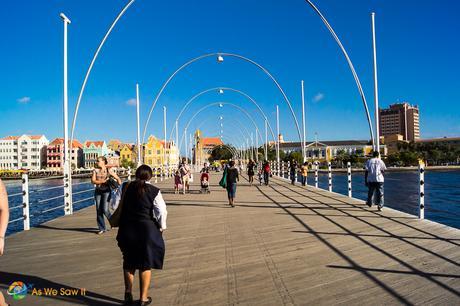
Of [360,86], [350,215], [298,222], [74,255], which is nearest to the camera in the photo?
[74,255]

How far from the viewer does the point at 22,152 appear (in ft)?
472

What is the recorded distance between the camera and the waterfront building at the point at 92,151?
490 ft

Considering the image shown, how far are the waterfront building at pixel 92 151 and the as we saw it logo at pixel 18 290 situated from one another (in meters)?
149

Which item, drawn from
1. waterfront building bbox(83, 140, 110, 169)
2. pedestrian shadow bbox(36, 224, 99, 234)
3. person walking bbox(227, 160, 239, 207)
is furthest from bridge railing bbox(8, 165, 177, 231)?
waterfront building bbox(83, 140, 110, 169)

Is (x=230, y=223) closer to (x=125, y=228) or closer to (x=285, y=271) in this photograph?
(x=285, y=271)

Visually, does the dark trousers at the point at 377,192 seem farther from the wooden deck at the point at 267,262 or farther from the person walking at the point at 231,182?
the person walking at the point at 231,182

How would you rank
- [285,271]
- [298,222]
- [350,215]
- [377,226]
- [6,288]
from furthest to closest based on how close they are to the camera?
[350,215] < [298,222] < [377,226] < [285,271] < [6,288]

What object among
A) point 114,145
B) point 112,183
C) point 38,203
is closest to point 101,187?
point 112,183

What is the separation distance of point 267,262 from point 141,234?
226cm

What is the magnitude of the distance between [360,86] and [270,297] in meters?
14.7

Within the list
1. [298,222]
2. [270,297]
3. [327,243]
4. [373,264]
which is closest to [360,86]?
[298,222]

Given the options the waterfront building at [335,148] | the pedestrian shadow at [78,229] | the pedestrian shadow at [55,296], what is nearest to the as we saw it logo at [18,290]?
the pedestrian shadow at [55,296]

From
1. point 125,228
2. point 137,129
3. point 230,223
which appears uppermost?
point 137,129

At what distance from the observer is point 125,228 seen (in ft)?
14.8
